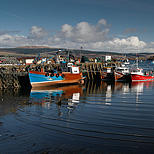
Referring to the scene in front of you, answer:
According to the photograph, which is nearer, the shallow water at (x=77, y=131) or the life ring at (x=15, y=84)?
the shallow water at (x=77, y=131)

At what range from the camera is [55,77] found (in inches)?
1623

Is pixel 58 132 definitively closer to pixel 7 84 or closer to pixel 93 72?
pixel 7 84

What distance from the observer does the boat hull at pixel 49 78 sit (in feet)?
126

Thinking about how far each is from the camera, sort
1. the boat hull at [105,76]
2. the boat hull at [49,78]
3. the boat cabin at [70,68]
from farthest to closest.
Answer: the boat hull at [105,76] → the boat cabin at [70,68] → the boat hull at [49,78]

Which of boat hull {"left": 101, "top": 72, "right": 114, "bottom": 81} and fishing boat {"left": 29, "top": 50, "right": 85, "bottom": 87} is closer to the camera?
fishing boat {"left": 29, "top": 50, "right": 85, "bottom": 87}

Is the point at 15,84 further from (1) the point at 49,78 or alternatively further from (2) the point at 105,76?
(2) the point at 105,76

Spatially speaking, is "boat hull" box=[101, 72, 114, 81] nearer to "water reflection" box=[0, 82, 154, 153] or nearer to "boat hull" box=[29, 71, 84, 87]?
"boat hull" box=[29, 71, 84, 87]

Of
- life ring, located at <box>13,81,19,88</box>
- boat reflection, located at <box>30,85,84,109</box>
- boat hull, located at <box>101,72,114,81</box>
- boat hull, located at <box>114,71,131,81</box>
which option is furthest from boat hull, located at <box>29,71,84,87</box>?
boat hull, located at <box>114,71,131,81</box>

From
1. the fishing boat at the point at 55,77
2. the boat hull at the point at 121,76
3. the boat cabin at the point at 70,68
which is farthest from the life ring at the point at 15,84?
the boat hull at the point at 121,76

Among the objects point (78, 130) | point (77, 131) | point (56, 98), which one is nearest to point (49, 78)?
point (56, 98)

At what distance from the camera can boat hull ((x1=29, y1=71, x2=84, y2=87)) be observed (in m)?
38.4

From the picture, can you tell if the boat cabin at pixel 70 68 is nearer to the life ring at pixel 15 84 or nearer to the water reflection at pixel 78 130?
the life ring at pixel 15 84

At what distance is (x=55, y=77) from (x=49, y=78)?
62.0 inches

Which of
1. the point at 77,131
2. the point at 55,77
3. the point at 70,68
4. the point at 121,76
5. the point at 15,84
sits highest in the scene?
the point at 70,68
